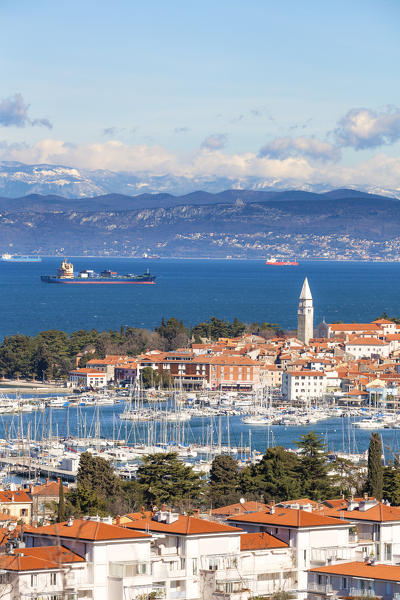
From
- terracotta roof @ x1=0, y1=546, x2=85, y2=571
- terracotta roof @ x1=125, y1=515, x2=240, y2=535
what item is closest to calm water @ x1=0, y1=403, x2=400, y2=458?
terracotta roof @ x1=125, y1=515, x2=240, y2=535

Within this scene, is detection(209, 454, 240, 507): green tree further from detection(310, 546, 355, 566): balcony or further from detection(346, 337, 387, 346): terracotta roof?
detection(346, 337, 387, 346): terracotta roof

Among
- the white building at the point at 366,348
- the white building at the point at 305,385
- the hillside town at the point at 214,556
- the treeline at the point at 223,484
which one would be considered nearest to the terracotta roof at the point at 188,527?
the hillside town at the point at 214,556

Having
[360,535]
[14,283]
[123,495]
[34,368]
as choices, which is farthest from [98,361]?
[14,283]

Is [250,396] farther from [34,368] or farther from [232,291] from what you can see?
[232,291]

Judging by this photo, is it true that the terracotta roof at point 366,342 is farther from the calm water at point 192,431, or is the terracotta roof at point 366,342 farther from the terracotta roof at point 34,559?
the terracotta roof at point 34,559

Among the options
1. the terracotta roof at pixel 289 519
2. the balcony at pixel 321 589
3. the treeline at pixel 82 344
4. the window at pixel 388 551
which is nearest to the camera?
the balcony at pixel 321 589

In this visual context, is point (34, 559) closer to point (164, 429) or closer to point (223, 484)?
point (223, 484)
